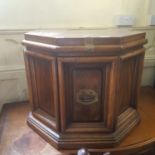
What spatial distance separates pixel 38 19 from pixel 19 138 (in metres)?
0.61

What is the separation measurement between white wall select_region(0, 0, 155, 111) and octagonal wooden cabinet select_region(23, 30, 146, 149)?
1.10 ft

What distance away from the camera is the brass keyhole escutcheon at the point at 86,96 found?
2.23ft

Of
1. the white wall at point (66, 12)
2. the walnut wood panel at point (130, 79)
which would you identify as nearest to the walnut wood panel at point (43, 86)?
the walnut wood panel at point (130, 79)

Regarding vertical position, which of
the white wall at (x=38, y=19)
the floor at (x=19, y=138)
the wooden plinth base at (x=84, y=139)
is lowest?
the floor at (x=19, y=138)

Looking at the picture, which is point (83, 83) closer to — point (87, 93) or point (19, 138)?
point (87, 93)

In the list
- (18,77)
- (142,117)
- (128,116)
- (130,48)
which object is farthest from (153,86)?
(18,77)

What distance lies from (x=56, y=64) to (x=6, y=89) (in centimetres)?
61

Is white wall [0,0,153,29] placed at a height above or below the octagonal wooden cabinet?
above

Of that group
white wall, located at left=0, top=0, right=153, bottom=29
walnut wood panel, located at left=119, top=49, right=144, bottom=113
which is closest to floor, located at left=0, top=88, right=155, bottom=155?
walnut wood panel, located at left=119, top=49, right=144, bottom=113

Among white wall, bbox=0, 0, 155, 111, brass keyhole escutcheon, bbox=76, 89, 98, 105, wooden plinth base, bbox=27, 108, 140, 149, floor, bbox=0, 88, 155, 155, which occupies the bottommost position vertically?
floor, bbox=0, 88, 155, 155

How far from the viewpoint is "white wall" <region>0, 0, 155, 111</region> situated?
→ 1.00 meters

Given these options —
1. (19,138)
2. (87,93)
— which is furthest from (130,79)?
(19,138)

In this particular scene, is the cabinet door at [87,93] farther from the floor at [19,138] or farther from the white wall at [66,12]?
the white wall at [66,12]

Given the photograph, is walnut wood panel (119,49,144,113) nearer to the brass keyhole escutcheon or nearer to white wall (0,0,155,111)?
the brass keyhole escutcheon
